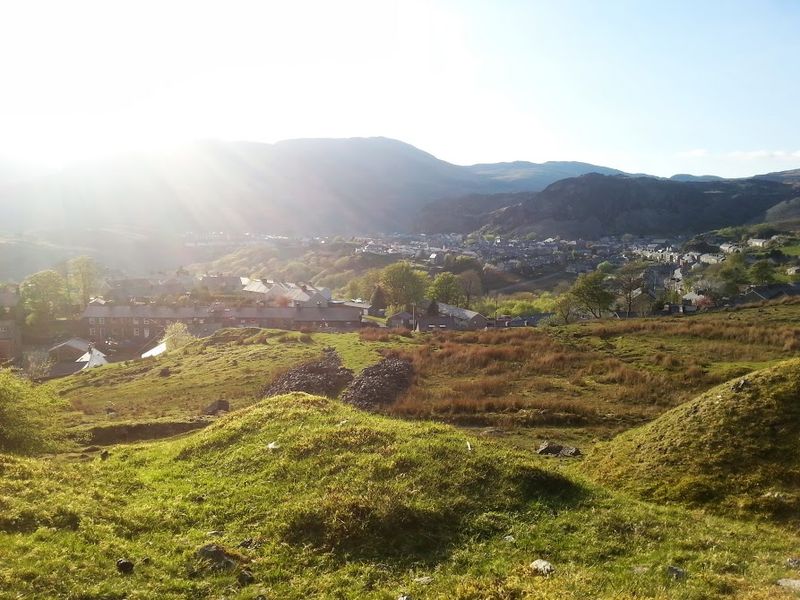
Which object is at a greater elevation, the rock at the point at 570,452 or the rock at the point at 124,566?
the rock at the point at 124,566

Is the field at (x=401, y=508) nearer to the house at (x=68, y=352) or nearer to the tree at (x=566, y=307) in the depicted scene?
the house at (x=68, y=352)

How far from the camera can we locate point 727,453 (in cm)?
1716

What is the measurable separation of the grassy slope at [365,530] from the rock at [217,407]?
615 inches

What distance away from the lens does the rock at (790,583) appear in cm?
1007

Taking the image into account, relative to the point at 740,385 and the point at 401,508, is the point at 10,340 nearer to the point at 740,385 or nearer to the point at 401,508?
the point at 401,508

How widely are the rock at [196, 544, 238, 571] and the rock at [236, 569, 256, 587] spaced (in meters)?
0.34

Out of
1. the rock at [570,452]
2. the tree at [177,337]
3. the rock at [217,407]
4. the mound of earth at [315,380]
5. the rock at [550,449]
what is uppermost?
the rock at [570,452]

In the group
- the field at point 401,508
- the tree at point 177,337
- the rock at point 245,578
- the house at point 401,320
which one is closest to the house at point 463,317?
the house at point 401,320

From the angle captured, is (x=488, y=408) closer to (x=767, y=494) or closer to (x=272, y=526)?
(x=767, y=494)

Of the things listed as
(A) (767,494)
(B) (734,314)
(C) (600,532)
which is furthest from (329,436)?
(B) (734,314)

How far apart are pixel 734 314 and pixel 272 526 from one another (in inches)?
2558

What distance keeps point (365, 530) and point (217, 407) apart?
954 inches

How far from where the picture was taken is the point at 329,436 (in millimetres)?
18078

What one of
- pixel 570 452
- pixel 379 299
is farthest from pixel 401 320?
pixel 570 452
